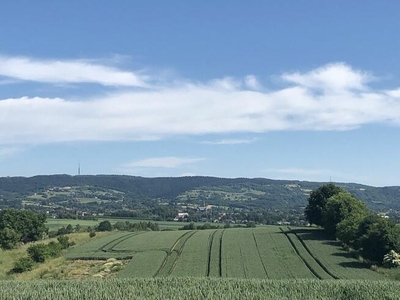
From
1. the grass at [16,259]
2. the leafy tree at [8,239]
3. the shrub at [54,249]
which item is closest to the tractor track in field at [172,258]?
the grass at [16,259]

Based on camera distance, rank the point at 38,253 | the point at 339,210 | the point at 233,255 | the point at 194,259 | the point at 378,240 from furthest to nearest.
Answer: the point at 339,210
the point at 38,253
the point at 233,255
the point at 194,259
the point at 378,240

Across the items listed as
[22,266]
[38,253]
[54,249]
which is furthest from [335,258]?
[54,249]

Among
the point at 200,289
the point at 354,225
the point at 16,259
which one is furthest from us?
the point at 354,225

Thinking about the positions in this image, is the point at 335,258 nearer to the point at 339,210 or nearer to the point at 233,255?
the point at 233,255

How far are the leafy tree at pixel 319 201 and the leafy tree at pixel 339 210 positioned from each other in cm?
671

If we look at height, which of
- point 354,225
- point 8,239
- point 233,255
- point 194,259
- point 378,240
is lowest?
point 8,239

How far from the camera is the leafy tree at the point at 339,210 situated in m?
87.9

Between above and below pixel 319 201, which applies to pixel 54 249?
below

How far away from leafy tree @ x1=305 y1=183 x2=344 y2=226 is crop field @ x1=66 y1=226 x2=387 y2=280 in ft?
10.3

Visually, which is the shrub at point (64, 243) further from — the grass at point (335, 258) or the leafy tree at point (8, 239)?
the grass at point (335, 258)

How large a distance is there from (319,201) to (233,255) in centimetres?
3462

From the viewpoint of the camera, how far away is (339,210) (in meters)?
88.9

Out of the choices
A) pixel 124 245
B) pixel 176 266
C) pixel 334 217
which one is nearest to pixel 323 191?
pixel 334 217

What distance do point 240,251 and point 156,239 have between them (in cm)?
2158
